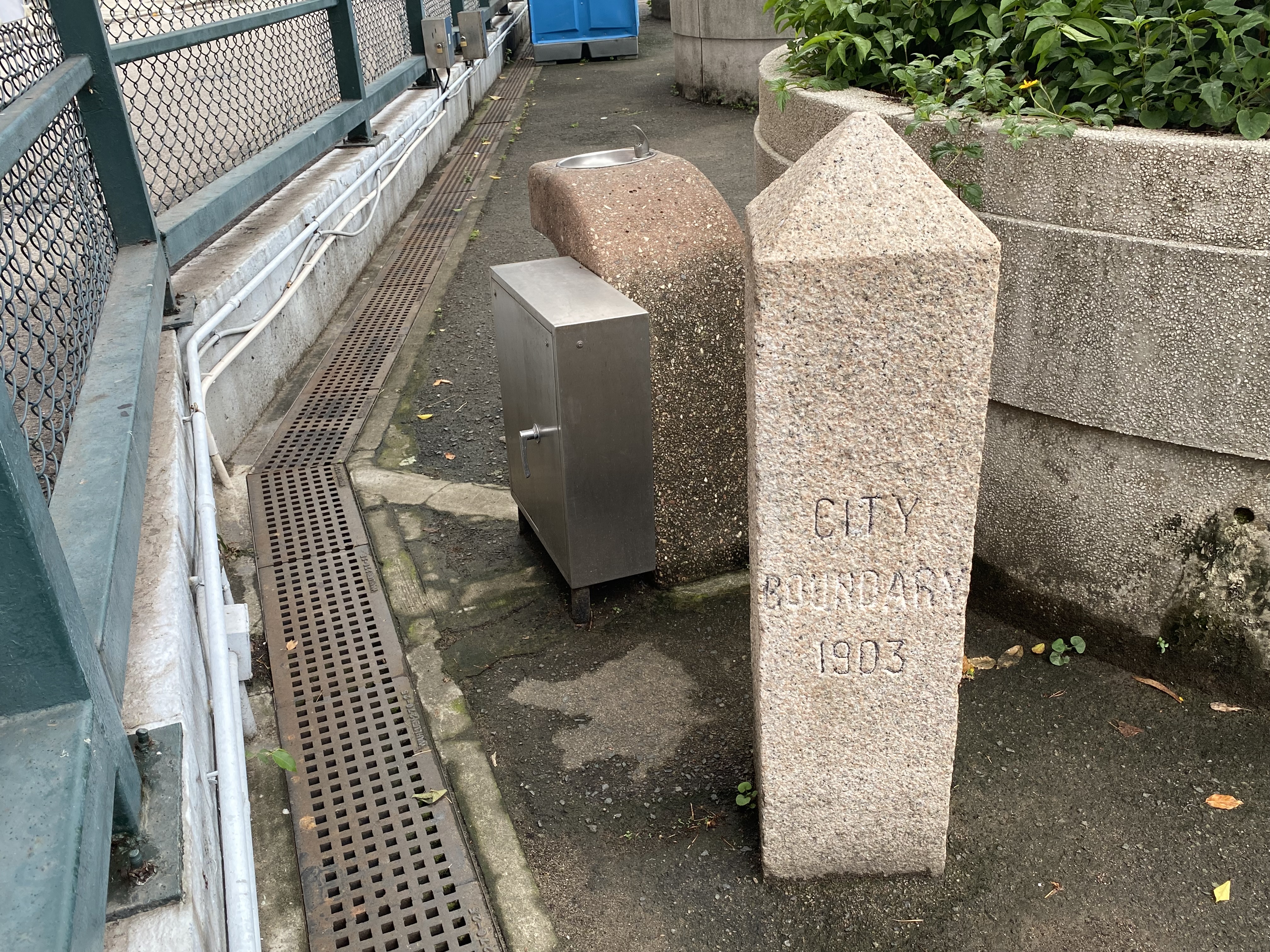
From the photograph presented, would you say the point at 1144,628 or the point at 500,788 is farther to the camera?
the point at 1144,628

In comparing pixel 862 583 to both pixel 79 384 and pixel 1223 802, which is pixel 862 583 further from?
pixel 79 384

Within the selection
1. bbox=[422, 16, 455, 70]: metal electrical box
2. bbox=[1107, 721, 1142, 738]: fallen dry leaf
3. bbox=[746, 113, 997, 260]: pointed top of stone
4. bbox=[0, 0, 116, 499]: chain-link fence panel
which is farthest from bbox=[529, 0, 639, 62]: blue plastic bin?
bbox=[746, 113, 997, 260]: pointed top of stone

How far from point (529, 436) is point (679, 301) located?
0.74 meters

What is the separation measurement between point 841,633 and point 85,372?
8.34 feet

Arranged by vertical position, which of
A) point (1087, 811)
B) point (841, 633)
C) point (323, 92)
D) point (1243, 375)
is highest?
point (323, 92)

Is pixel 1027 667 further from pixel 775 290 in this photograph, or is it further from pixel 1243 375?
pixel 775 290

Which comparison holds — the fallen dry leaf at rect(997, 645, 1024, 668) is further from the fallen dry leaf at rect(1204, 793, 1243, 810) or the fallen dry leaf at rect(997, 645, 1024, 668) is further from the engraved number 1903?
the engraved number 1903

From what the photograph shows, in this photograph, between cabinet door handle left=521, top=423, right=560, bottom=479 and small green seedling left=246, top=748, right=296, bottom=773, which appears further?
cabinet door handle left=521, top=423, right=560, bottom=479

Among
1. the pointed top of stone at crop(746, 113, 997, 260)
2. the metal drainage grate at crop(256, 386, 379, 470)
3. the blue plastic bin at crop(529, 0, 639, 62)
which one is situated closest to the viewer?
the pointed top of stone at crop(746, 113, 997, 260)

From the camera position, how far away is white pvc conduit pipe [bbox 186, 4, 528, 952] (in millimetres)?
2090

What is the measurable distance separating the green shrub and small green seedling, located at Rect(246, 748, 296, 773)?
269 centimetres

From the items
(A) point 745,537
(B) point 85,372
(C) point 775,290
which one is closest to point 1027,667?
(A) point 745,537

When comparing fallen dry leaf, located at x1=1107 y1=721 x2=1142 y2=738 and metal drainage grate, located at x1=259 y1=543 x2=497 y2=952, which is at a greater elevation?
metal drainage grate, located at x1=259 y1=543 x2=497 y2=952

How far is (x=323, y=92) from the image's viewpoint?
7.79 m
